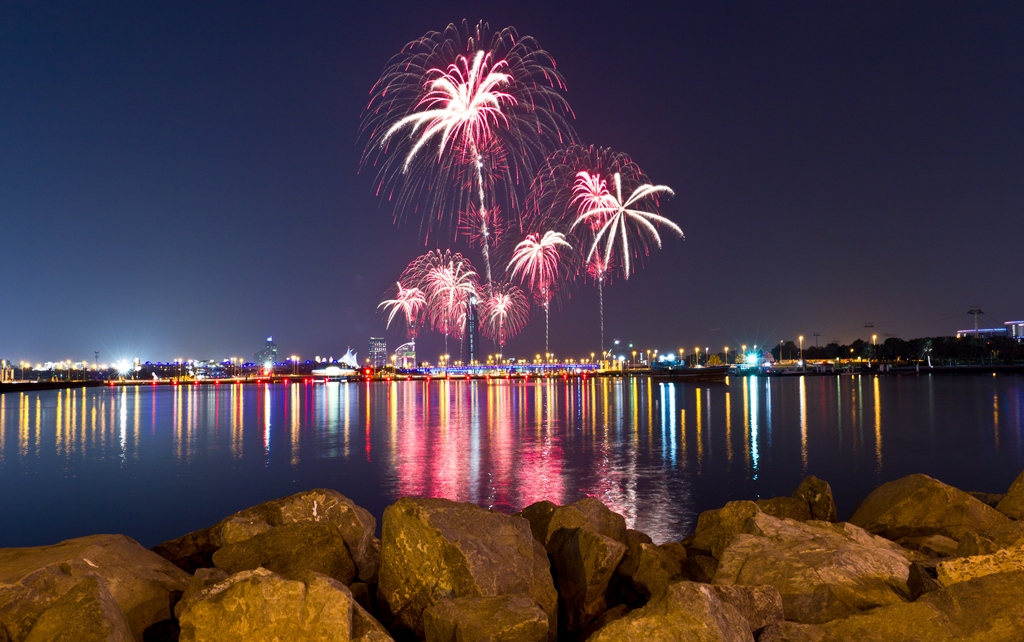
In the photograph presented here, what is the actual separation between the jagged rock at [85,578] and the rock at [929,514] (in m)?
8.13

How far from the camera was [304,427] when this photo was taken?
38.1 meters

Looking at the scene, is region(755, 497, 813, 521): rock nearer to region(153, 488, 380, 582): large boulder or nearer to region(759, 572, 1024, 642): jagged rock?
region(759, 572, 1024, 642): jagged rock

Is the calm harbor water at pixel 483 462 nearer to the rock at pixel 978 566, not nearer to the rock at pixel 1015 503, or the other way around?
the rock at pixel 1015 503

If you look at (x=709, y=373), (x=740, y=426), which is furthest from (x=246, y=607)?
(x=709, y=373)

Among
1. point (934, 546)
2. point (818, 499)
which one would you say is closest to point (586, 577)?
point (934, 546)

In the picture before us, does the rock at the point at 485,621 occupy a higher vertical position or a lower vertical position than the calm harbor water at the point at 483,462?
higher

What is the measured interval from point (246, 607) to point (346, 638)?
2.33 feet

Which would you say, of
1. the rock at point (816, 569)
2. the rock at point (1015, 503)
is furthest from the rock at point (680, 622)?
the rock at point (1015, 503)

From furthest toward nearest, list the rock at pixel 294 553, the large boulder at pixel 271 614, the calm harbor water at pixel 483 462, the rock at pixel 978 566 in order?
1. the calm harbor water at pixel 483 462
2. the rock at pixel 294 553
3. the rock at pixel 978 566
4. the large boulder at pixel 271 614

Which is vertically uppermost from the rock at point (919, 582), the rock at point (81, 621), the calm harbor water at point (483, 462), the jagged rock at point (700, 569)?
the rock at point (81, 621)

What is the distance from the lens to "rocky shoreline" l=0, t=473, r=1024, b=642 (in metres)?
4.92

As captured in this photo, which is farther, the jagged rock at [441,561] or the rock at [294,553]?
the rock at [294,553]

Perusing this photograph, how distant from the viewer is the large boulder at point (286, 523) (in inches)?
299

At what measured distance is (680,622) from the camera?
4.56 meters
